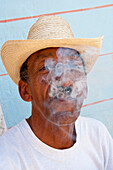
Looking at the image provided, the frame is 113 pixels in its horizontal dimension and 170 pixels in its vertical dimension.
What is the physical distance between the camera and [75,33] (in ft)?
7.23

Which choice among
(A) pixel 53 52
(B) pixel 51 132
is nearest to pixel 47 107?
(B) pixel 51 132

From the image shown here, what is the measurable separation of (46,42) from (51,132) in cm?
54

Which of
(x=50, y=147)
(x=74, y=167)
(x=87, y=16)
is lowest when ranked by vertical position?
(x=74, y=167)

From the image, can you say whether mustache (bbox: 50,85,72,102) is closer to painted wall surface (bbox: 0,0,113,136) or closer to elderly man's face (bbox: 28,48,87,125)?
elderly man's face (bbox: 28,48,87,125)

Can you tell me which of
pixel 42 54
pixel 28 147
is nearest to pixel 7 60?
pixel 42 54

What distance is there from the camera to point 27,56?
1.36 m

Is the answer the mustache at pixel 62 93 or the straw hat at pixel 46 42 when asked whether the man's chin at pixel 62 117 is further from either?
the straw hat at pixel 46 42

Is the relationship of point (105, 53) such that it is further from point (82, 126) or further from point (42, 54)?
point (42, 54)

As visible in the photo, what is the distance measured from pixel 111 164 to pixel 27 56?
2.99 ft

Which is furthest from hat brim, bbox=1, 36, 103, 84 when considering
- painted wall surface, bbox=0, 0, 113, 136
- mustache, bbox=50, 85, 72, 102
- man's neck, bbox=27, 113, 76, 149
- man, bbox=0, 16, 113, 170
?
painted wall surface, bbox=0, 0, 113, 136

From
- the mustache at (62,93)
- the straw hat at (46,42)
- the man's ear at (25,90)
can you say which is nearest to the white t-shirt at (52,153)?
the man's ear at (25,90)

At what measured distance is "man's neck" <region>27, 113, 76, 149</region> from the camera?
4.37ft

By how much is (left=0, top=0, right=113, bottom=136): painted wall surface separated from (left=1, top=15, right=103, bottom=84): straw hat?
2.05ft

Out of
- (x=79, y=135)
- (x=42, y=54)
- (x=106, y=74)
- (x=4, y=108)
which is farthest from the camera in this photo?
(x=106, y=74)
